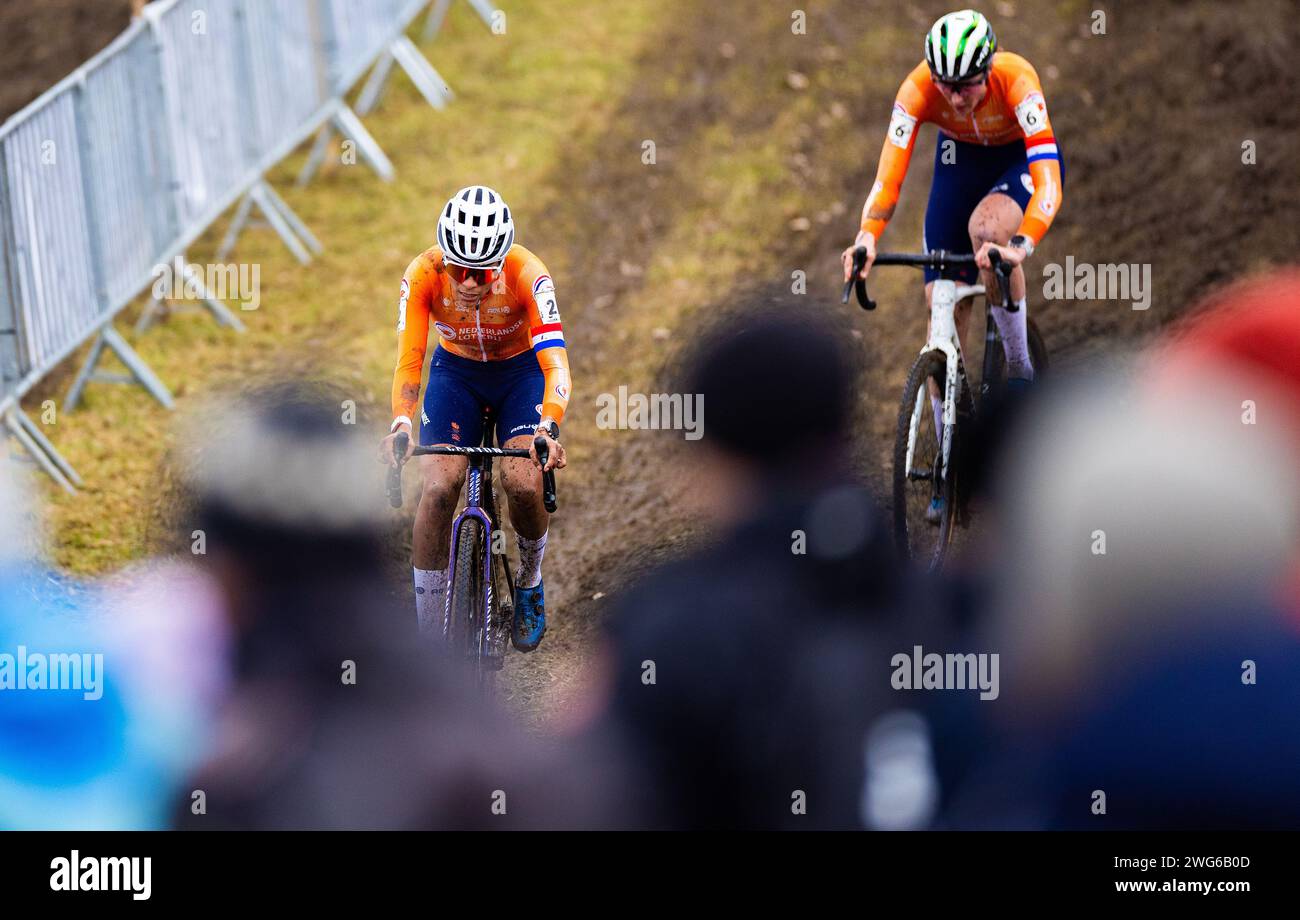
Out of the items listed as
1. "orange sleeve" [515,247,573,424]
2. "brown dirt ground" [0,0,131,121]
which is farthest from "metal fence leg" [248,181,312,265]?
"orange sleeve" [515,247,573,424]

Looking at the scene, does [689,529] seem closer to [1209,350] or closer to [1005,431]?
[1005,431]

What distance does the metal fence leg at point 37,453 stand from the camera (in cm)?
1104

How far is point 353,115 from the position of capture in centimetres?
1404

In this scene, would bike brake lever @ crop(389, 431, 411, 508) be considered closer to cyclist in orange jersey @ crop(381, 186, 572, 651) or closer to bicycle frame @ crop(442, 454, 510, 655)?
cyclist in orange jersey @ crop(381, 186, 572, 651)

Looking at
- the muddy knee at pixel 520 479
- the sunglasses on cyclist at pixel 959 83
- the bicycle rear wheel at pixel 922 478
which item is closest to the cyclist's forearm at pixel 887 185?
the sunglasses on cyclist at pixel 959 83

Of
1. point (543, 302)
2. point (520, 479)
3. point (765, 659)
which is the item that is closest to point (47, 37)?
point (543, 302)

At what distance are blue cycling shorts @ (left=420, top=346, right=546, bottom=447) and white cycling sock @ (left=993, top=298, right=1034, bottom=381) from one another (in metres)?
2.64

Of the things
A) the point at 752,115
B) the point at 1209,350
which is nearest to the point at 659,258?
the point at 752,115

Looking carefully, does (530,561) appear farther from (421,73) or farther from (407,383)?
(421,73)

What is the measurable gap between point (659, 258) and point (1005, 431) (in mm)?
3488

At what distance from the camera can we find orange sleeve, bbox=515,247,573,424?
9.19 m

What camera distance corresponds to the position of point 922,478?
9883 mm

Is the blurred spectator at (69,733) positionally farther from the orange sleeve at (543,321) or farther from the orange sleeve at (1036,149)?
the orange sleeve at (1036,149)

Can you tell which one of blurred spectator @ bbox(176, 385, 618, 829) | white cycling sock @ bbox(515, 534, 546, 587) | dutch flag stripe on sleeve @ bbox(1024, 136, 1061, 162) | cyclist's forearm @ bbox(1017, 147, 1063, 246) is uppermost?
dutch flag stripe on sleeve @ bbox(1024, 136, 1061, 162)
